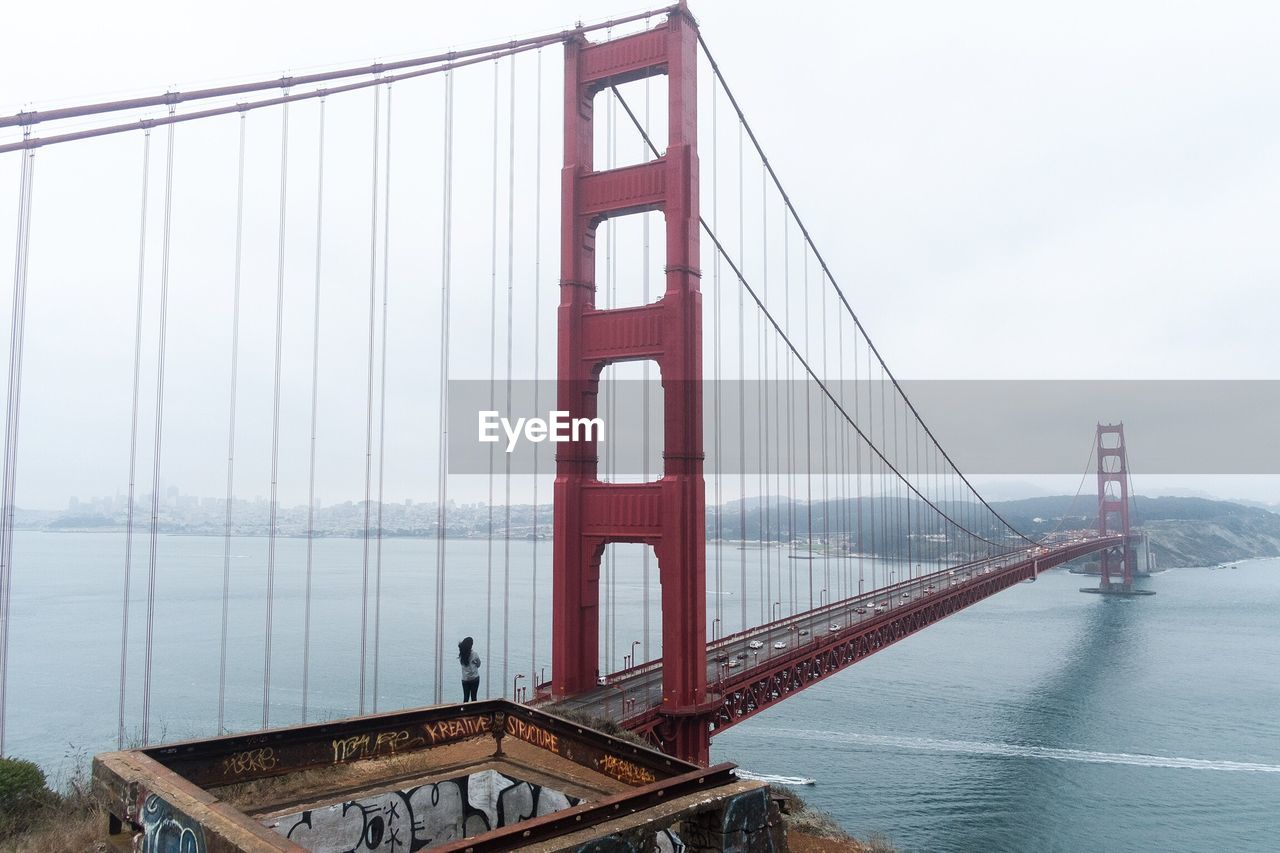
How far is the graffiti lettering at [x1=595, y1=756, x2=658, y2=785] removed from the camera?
269 inches

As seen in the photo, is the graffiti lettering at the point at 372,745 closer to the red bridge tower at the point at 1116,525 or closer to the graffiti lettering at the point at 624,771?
the graffiti lettering at the point at 624,771

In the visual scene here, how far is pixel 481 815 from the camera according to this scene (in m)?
8.07

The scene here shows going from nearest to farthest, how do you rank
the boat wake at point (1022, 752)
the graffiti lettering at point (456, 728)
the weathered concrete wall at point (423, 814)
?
the weathered concrete wall at point (423, 814), the graffiti lettering at point (456, 728), the boat wake at point (1022, 752)

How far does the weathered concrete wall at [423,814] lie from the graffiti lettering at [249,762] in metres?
0.57

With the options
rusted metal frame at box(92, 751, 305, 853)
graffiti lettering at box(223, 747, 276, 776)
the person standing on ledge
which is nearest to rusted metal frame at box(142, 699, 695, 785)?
graffiti lettering at box(223, 747, 276, 776)

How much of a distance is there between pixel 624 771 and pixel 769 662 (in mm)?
13213

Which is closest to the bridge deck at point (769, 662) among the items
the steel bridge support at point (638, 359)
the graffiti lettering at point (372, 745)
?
the steel bridge support at point (638, 359)

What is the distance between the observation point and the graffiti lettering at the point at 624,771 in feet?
22.4

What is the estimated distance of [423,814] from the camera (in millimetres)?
7773

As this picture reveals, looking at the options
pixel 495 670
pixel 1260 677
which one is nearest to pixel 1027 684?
pixel 1260 677

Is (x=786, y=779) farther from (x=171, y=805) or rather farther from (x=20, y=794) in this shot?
(x=171, y=805)

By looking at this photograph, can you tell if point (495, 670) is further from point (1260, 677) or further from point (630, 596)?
point (1260, 677)

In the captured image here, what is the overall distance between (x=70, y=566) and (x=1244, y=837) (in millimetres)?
144871

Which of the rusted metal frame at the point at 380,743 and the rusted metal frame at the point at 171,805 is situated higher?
Result: the rusted metal frame at the point at 171,805
